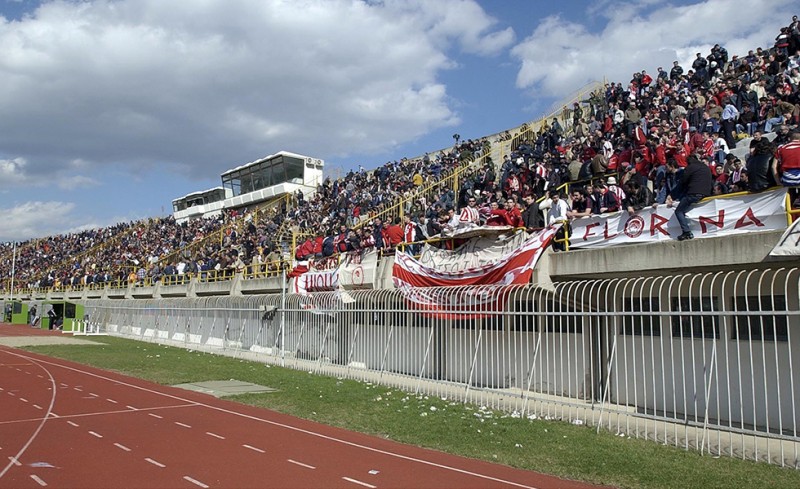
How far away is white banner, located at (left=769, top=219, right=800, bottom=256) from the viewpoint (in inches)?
363

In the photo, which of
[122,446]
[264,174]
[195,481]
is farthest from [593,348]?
[264,174]

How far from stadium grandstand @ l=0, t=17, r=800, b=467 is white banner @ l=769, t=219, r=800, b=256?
3 cm

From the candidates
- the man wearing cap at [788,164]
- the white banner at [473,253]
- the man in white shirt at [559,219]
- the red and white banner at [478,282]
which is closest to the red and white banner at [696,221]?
the man wearing cap at [788,164]

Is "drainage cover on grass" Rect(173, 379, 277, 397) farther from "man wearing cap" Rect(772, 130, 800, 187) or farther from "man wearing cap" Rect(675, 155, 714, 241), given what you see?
"man wearing cap" Rect(772, 130, 800, 187)

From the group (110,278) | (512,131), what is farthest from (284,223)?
(110,278)

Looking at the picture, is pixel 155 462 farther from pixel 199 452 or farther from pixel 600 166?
pixel 600 166

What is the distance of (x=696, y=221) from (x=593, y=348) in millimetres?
3320

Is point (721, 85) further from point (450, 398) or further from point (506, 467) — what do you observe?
point (506, 467)

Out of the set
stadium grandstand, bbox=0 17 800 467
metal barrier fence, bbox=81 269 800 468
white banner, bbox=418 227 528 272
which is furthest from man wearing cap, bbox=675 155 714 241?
white banner, bbox=418 227 528 272

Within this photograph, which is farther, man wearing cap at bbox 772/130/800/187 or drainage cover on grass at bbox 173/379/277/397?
drainage cover on grass at bbox 173/379/277/397

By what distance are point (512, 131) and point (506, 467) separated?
2508cm

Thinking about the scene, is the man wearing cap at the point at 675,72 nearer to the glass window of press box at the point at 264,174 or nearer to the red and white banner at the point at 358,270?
the red and white banner at the point at 358,270

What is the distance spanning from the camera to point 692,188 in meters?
10.9

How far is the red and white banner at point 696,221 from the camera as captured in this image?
10.1 metres
